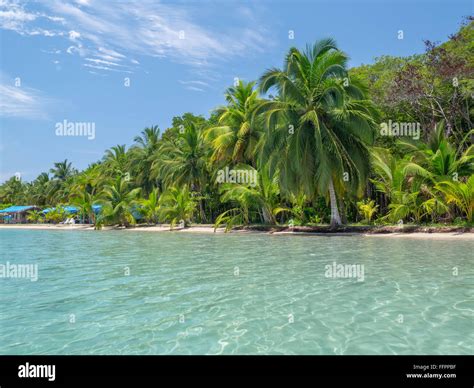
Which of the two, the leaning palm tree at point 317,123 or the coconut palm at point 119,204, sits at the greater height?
the leaning palm tree at point 317,123

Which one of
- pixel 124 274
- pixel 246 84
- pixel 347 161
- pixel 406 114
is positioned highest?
pixel 246 84

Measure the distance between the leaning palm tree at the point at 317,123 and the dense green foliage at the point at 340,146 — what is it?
6 cm

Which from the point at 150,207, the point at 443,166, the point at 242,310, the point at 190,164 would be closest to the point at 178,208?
the point at 150,207

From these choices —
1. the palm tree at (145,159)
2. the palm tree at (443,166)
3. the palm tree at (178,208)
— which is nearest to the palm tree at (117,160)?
the palm tree at (145,159)

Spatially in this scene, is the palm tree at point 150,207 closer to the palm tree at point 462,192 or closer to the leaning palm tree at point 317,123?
the leaning palm tree at point 317,123

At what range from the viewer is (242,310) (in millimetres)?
5477

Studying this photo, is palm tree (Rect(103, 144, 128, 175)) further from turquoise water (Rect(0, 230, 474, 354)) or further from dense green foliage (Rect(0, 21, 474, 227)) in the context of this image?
turquoise water (Rect(0, 230, 474, 354))

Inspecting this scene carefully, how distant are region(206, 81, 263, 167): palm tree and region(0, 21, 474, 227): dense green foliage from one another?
0.08 metres

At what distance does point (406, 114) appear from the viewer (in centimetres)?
2691

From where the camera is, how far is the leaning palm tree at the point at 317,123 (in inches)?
770

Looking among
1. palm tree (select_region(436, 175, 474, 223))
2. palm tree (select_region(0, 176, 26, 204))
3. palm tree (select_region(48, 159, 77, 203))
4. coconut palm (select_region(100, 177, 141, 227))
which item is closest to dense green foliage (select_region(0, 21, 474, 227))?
palm tree (select_region(436, 175, 474, 223))

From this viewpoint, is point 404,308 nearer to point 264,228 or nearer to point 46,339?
point 46,339
